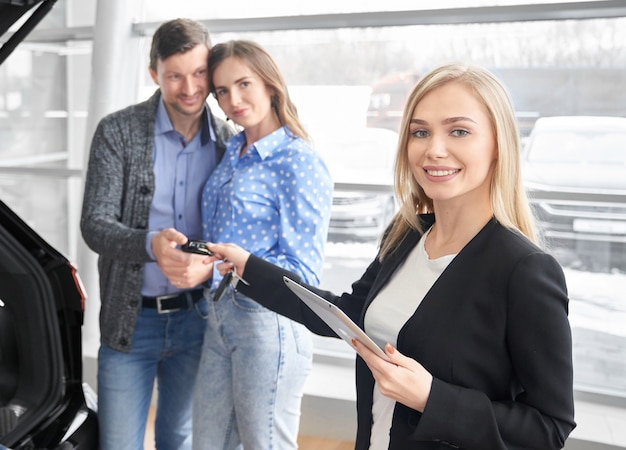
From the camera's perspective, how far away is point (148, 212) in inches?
82.1

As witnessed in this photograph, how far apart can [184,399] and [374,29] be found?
189 cm

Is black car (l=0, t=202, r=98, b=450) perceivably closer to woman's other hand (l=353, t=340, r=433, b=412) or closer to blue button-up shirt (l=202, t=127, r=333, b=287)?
blue button-up shirt (l=202, t=127, r=333, b=287)

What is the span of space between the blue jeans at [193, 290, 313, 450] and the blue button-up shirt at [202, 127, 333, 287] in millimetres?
135

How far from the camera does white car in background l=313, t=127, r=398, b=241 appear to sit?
3338 millimetres

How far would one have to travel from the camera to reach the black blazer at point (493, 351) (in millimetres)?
1167

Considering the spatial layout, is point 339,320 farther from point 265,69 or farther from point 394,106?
point 394,106

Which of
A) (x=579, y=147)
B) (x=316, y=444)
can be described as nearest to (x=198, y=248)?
(x=316, y=444)

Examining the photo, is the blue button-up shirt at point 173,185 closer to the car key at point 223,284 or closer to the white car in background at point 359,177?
the car key at point 223,284

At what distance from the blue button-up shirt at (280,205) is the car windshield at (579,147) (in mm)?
1464

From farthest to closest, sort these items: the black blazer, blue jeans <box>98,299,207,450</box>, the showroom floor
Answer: the showroom floor → blue jeans <box>98,299,207,450</box> → the black blazer

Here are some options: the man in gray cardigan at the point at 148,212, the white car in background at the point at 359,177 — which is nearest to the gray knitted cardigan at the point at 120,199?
the man in gray cardigan at the point at 148,212

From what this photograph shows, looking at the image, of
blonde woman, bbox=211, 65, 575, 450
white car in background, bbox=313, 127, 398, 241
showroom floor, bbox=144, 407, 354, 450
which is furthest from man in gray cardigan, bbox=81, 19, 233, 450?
white car in background, bbox=313, 127, 398, 241

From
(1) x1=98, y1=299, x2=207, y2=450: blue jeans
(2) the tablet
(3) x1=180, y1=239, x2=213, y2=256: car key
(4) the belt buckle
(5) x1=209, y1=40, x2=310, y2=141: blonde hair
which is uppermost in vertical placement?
(5) x1=209, y1=40, x2=310, y2=141: blonde hair

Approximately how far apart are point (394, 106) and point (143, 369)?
1760mm
